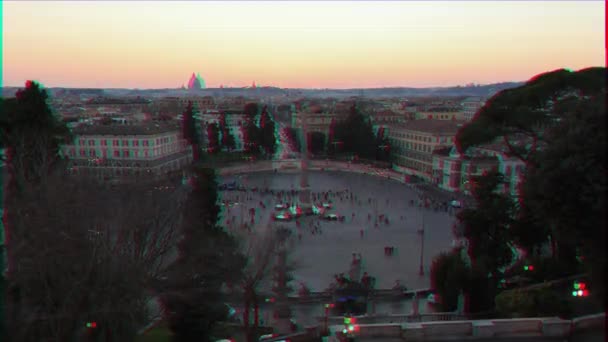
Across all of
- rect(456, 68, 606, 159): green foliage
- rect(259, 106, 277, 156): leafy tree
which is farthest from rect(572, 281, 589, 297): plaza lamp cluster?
rect(259, 106, 277, 156): leafy tree

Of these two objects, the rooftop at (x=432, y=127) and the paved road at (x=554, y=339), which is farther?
the rooftop at (x=432, y=127)

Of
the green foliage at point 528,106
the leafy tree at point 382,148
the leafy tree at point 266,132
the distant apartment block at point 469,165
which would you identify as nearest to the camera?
the green foliage at point 528,106

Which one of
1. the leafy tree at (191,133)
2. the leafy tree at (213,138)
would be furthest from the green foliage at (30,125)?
the leafy tree at (213,138)

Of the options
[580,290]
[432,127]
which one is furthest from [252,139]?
[580,290]

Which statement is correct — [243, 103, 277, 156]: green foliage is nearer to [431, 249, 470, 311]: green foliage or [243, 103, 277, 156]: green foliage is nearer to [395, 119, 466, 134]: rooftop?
[395, 119, 466, 134]: rooftop

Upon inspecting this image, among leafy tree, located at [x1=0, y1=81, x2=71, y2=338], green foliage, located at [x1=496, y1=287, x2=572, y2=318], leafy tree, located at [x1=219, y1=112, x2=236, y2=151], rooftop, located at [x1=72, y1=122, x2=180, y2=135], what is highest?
leafy tree, located at [x1=0, y1=81, x2=71, y2=338]

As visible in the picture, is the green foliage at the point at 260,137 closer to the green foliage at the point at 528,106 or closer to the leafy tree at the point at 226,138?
the leafy tree at the point at 226,138

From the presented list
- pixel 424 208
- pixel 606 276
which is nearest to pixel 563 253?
pixel 606 276
